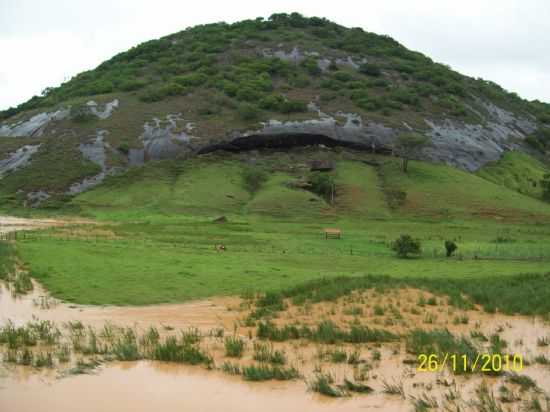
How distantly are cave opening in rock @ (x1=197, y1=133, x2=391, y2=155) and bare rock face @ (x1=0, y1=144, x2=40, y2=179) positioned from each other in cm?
3427

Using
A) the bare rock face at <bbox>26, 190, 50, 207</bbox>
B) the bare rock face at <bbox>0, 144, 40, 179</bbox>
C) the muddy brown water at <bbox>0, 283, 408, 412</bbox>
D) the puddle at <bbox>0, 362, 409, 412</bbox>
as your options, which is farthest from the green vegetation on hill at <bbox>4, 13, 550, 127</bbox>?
the puddle at <bbox>0, 362, 409, 412</bbox>

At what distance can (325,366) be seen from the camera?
45.4 ft

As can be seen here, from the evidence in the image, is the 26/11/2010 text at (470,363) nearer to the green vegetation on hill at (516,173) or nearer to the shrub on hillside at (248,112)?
the green vegetation on hill at (516,173)

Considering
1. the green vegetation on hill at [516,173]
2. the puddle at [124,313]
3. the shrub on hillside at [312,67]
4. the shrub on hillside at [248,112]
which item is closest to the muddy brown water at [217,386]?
the puddle at [124,313]

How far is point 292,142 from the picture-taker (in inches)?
4067

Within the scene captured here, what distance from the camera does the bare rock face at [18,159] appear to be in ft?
305

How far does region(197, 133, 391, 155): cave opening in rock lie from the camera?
101812 millimetres

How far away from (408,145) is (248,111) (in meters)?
31.2

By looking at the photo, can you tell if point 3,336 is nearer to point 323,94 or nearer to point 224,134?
point 224,134

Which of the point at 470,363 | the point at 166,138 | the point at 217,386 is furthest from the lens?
the point at 166,138

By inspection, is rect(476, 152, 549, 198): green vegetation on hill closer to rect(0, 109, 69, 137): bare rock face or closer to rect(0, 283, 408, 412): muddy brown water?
rect(0, 109, 69, 137): bare rock face

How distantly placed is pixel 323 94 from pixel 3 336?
10945 centimetres

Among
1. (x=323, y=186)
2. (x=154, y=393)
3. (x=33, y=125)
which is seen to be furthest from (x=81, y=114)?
(x=154, y=393)

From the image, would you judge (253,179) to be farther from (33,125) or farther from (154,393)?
(154,393)
